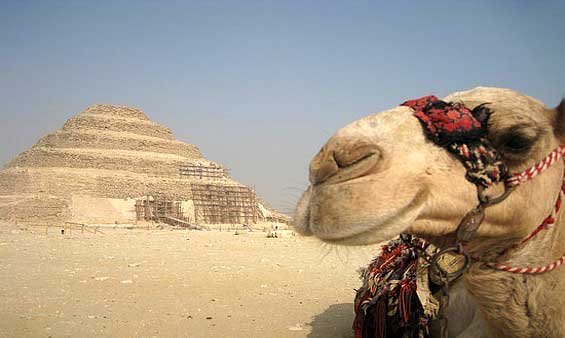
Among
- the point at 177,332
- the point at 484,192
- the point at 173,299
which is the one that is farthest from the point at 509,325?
the point at 173,299

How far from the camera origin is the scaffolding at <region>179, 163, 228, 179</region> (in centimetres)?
5944

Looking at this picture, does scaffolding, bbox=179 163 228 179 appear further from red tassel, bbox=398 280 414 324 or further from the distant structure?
red tassel, bbox=398 280 414 324

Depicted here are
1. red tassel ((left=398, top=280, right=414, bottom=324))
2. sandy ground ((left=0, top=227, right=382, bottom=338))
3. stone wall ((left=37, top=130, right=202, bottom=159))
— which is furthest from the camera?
stone wall ((left=37, top=130, right=202, bottom=159))

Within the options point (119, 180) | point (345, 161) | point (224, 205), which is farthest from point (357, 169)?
point (119, 180)

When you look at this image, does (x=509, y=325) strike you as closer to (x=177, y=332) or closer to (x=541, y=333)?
(x=541, y=333)

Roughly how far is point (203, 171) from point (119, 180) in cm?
1126

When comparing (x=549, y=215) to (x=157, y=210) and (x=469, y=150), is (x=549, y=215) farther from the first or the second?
(x=157, y=210)

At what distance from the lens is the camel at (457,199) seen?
4.85 ft

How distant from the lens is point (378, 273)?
3695 millimetres

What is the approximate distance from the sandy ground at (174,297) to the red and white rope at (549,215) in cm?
97

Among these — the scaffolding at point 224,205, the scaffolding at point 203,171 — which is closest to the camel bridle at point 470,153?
the scaffolding at point 224,205

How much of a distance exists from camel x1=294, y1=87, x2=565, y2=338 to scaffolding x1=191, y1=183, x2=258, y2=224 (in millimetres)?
41560

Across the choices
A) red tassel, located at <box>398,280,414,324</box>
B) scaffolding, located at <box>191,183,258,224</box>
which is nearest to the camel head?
red tassel, located at <box>398,280,414,324</box>

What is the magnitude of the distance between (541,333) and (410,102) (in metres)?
1.01
